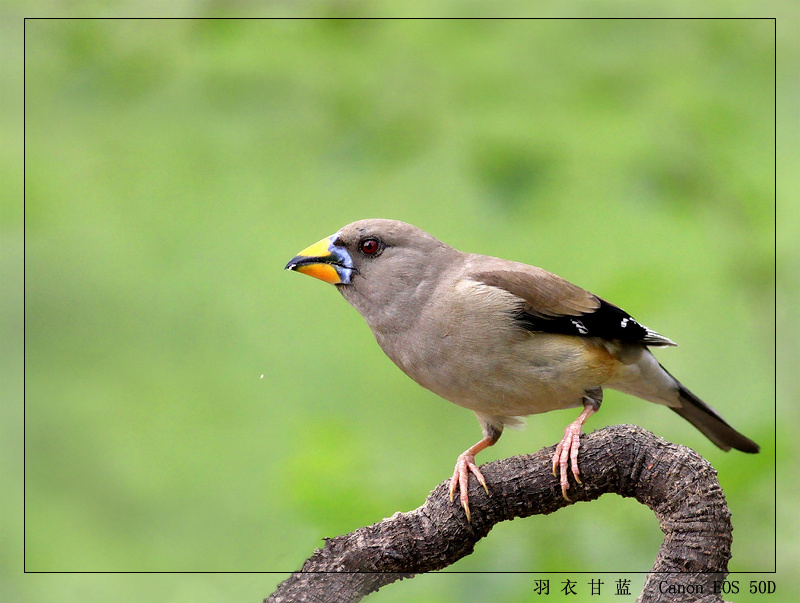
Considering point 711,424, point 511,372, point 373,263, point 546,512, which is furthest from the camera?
point 711,424

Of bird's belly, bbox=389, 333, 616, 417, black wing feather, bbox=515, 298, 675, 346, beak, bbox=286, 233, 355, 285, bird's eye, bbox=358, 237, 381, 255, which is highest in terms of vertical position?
bird's eye, bbox=358, 237, 381, 255

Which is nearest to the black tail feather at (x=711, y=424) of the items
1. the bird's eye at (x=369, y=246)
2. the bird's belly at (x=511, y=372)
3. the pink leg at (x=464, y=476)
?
the bird's belly at (x=511, y=372)

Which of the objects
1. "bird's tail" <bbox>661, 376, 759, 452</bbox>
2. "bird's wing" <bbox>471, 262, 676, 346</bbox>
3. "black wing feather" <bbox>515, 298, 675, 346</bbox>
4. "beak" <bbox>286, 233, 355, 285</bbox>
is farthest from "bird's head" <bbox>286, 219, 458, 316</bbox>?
"bird's tail" <bbox>661, 376, 759, 452</bbox>

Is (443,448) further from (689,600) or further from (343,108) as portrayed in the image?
(343,108)

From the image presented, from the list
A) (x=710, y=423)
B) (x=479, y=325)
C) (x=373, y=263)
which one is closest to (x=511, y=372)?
(x=479, y=325)

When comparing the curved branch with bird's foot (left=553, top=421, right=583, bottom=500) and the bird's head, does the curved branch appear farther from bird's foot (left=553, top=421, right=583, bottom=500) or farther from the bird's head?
the bird's head

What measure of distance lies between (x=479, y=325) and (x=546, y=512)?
86 cm

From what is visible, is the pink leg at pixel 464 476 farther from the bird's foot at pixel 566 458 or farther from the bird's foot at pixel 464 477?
the bird's foot at pixel 566 458

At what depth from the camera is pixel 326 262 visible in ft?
11.9

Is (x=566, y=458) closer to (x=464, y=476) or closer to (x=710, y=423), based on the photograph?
(x=464, y=476)

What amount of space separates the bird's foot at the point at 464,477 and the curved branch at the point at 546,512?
0.10 ft

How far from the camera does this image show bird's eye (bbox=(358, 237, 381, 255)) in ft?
12.3

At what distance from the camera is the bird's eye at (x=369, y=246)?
3.74m

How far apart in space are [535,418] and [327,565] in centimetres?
177
